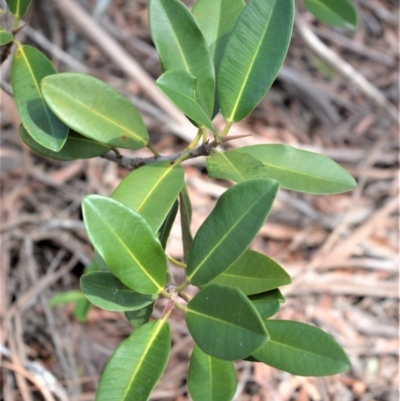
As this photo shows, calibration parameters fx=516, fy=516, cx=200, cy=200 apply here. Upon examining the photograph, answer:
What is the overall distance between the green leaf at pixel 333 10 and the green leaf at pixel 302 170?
1.32ft

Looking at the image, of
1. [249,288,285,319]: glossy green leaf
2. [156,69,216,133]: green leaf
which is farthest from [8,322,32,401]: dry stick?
[156,69,216,133]: green leaf

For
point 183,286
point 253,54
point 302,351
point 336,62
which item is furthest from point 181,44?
point 336,62

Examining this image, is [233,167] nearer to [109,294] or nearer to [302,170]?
[302,170]

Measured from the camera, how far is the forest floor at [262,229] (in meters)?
1.69

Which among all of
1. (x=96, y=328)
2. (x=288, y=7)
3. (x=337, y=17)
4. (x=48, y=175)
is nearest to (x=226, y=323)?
(x=288, y=7)

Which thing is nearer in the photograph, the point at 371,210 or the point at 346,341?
the point at 346,341

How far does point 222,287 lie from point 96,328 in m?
1.35

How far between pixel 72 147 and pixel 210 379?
1.24ft

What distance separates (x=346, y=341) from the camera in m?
1.84

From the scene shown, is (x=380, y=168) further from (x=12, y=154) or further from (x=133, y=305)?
(x=133, y=305)

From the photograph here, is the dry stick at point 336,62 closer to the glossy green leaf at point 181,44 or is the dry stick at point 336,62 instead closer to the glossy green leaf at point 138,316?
the glossy green leaf at point 181,44

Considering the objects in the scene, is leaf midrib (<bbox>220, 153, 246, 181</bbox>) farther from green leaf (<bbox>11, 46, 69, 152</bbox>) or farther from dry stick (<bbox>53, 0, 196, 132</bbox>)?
dry stick (<bbox>53, 0, 196, 132</bbox>)

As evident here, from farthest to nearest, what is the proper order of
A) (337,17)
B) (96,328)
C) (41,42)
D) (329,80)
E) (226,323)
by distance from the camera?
(329,80) → (41,42) → (96,328) → (337,17) → (226,323)

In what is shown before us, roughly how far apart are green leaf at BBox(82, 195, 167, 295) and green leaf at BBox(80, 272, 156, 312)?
0.02 m
